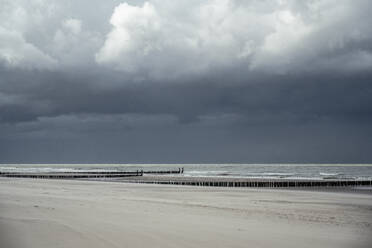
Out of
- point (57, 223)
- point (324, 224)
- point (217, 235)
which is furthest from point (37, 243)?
point (324, 224)

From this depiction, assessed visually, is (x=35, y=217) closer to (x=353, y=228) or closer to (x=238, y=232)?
(x=238, y=232)

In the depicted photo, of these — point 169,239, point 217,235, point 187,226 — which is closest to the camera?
point 169,239

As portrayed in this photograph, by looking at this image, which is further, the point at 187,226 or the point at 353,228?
the point at 353,228

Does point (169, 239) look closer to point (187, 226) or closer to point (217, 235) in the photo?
point (217, 235)

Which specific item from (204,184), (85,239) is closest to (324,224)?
(85,239)

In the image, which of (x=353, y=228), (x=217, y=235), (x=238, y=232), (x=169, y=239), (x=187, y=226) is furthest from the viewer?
(x=353, y=228)

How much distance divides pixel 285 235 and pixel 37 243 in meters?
6.62

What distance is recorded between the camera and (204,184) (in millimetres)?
52906

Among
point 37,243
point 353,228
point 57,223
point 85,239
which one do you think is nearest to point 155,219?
point 57,223

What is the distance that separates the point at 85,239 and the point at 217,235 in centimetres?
352

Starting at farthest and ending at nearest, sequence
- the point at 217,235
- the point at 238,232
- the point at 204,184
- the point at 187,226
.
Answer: the point at 204,184, the point at 187,226, the point at 238,232, the point at 217,235

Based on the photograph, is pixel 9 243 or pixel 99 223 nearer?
pixel 9 243

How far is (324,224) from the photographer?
14.1 metres

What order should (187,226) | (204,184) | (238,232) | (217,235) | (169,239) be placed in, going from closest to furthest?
(169,239) → (217,235) → (238,232) → (187,226) → (204,184)
